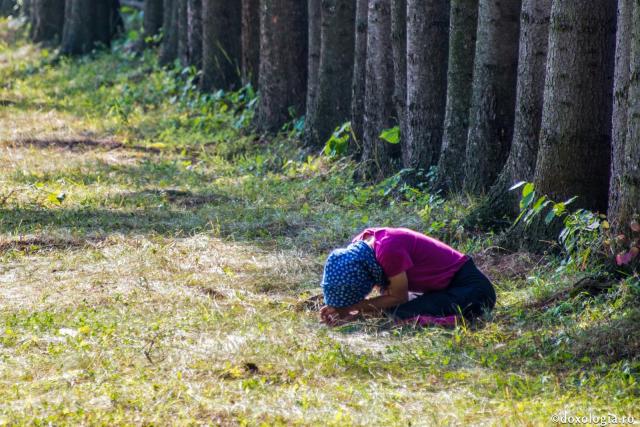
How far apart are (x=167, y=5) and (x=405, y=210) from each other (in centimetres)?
1266

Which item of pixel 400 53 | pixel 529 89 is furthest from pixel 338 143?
pixel 529 89

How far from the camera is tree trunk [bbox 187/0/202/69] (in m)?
17.4

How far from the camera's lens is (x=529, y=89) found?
315 inches

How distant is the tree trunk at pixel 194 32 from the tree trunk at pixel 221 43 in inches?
37.5

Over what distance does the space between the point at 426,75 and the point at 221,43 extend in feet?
22.9

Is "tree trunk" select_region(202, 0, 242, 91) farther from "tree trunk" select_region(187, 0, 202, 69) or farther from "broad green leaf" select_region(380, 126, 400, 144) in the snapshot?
"broad green leaf" select_region(380, 126, 400, 144)

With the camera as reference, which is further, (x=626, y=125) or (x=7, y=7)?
(x=7, y=7)

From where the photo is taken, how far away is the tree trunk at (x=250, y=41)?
49.3 feet

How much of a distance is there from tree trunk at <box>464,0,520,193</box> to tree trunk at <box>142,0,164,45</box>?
14.6 m

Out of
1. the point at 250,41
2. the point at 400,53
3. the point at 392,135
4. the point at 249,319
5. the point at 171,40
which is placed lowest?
the point at 249,319

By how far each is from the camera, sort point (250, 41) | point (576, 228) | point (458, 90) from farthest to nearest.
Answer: point (250, 41), point (458, 90), point (576, 228)

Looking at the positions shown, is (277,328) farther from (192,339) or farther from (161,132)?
(161,132)

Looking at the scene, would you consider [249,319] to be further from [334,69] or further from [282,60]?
[282,60]

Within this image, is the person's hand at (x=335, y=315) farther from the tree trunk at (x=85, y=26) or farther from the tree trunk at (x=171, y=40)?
the tree trunk at (x=85, y=26)
